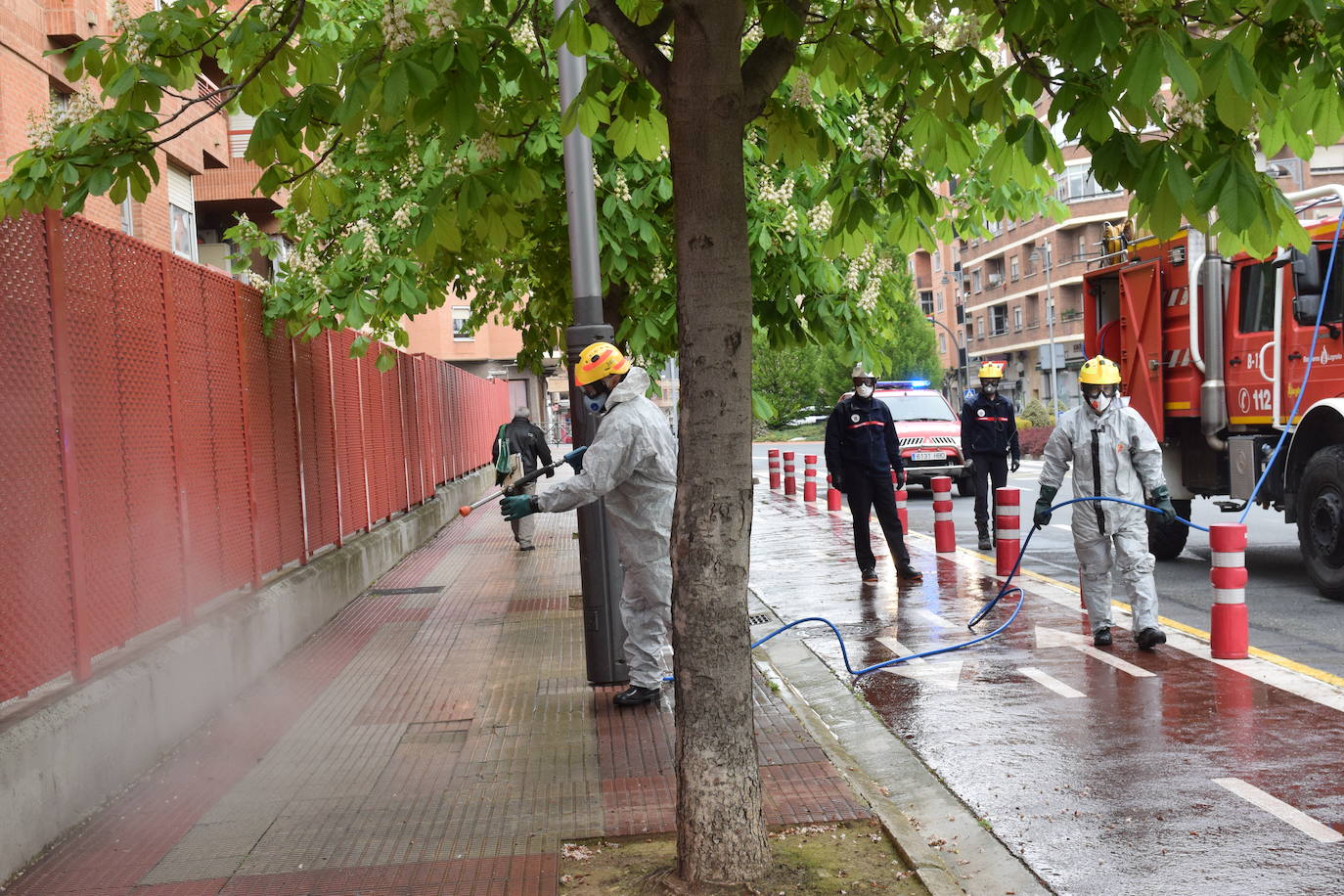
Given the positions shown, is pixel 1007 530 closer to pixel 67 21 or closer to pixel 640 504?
pixel 640 504

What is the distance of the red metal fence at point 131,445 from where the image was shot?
555 centimetres

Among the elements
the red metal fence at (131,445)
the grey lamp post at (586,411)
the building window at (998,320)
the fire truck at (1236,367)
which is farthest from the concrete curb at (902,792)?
the building window at (998,320)

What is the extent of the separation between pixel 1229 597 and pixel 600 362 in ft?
13.4

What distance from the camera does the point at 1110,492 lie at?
28.5 feet

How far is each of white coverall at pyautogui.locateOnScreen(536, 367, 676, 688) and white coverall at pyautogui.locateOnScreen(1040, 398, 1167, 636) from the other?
2.96 m

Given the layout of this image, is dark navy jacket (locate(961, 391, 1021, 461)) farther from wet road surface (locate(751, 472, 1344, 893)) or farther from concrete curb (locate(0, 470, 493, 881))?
concrete curb (locate(0, 470, 493, 881))

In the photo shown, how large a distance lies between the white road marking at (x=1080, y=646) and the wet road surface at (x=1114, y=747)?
14mm

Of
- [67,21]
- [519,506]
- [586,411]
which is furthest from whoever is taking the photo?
[67,21]

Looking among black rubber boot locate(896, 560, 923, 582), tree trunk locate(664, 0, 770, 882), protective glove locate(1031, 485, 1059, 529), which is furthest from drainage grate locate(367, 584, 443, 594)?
tree trunk locate(664, 0, 770, 882)

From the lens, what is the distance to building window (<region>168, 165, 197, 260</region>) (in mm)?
20391

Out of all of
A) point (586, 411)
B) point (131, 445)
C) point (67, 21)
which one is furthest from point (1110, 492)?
point (67, 21)

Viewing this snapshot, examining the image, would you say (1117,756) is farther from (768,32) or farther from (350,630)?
(350,630)

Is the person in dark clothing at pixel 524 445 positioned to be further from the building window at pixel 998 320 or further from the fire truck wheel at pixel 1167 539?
the building window at pixel 998 320

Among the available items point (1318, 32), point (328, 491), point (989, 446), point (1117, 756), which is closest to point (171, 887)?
point (1117, 756)
